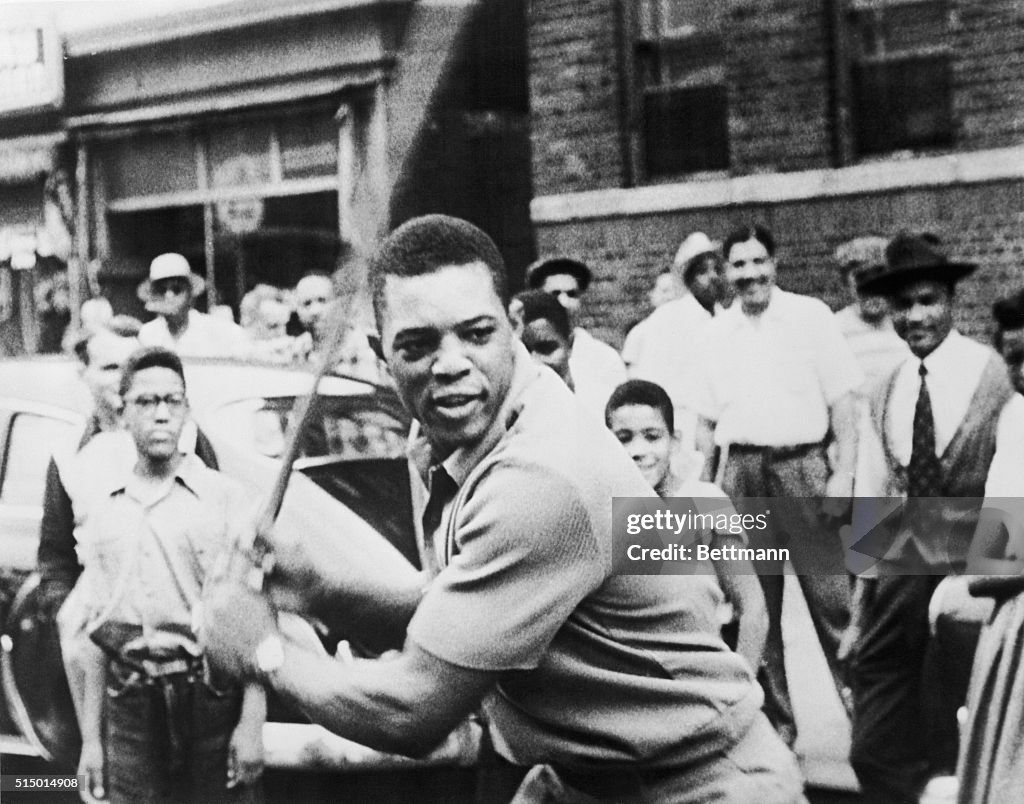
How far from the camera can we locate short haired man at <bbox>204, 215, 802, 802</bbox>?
3.11m

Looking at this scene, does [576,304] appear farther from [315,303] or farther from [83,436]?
[83,436]

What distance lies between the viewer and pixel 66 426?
426cm

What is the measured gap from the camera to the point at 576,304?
374cm

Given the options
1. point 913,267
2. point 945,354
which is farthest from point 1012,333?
point 913,267

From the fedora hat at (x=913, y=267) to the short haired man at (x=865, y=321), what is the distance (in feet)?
0.07

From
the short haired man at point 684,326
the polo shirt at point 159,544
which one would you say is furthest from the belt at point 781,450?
the polo shirt at point 159,544

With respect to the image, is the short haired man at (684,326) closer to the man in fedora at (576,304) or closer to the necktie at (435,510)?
the man in fedora at (576,304)

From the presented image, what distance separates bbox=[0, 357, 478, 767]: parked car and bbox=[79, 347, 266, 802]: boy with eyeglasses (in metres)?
0.10

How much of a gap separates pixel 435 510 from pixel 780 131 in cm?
126

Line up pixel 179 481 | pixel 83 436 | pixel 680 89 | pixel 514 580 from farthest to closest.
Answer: pixel 83 436
pixel 179 481
pixel 680 89
pixel 514 580

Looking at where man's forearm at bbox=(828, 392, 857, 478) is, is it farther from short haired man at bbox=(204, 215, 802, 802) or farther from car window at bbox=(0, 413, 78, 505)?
car window at bbox=(0, 413, 78, 505)

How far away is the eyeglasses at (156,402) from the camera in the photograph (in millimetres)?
4078

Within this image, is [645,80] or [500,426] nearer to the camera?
[500,426]

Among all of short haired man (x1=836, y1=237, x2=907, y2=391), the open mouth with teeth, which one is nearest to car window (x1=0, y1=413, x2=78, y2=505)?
the open mouth with teeth
